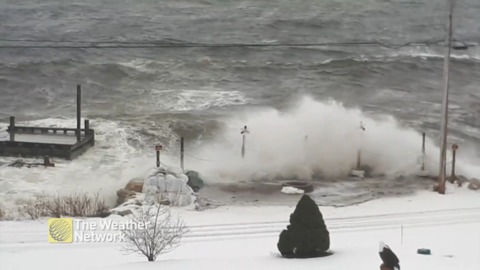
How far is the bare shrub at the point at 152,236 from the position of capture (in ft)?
41.5

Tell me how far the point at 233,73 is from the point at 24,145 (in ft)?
64.0

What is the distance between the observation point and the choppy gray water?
114ft

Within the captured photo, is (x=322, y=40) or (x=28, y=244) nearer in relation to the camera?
(x=28, y=244)

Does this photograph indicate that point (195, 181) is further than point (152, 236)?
Yes

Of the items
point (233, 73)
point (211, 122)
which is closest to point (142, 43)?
point (233, 73)

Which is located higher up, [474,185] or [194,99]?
[194,99]

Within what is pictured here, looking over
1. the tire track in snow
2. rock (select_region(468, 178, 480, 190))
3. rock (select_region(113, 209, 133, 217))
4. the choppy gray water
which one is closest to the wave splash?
the choppy gray water

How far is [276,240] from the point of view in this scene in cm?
1455

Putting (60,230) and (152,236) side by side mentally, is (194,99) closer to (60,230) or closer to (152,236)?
(60,230)

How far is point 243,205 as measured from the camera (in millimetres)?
18859

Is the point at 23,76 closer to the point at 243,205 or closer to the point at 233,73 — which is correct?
the point at 233,73

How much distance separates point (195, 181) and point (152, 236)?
7.89 meters

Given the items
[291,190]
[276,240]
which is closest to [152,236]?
[276,240]

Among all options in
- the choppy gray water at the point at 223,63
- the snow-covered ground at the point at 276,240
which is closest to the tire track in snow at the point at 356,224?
the snow-covered ground at the point at 276,240
